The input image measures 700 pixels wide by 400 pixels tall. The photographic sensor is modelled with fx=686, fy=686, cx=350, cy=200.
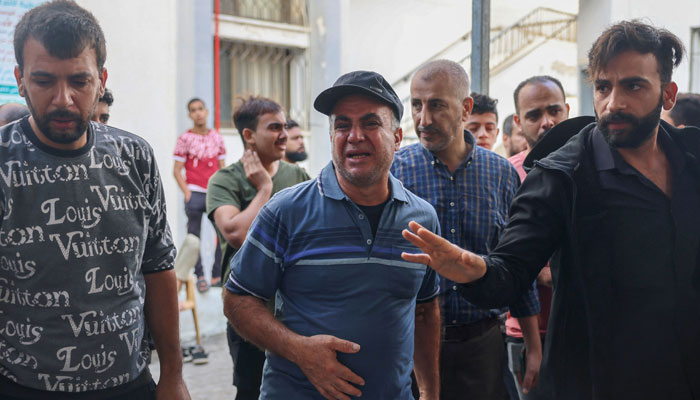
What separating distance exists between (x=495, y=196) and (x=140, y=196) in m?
1.66

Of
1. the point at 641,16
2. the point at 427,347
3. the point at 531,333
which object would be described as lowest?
the point at 531,333

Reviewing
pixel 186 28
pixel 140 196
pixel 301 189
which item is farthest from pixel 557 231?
pixel 186 28

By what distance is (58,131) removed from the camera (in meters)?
2.05

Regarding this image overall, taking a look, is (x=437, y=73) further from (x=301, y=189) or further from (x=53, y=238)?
(x=53, y=238)

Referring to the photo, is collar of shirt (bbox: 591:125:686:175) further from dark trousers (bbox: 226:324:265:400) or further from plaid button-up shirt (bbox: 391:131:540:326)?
dark trousers (bbox: 226:324:265:400)

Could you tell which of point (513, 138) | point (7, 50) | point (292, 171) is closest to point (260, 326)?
point (292, 171)

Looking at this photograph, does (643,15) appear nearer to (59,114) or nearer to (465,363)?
(465,363)

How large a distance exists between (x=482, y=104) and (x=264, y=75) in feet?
29.1

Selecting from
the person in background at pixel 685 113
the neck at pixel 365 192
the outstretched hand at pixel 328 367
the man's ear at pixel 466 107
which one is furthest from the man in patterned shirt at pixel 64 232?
the person in background at pixel 685 113

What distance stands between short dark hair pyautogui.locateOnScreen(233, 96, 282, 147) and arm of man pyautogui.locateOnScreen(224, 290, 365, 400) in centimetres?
197

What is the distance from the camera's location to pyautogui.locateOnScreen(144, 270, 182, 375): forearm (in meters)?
2.39

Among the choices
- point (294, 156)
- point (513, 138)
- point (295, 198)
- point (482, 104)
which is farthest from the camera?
point (294, 156)

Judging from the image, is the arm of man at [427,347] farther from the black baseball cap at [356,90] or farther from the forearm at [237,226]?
the forearm at [237,226]

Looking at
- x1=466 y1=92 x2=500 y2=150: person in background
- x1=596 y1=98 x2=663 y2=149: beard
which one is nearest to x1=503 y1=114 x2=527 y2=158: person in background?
x1=466 y1=92 x2=500 y2=150: person in background
